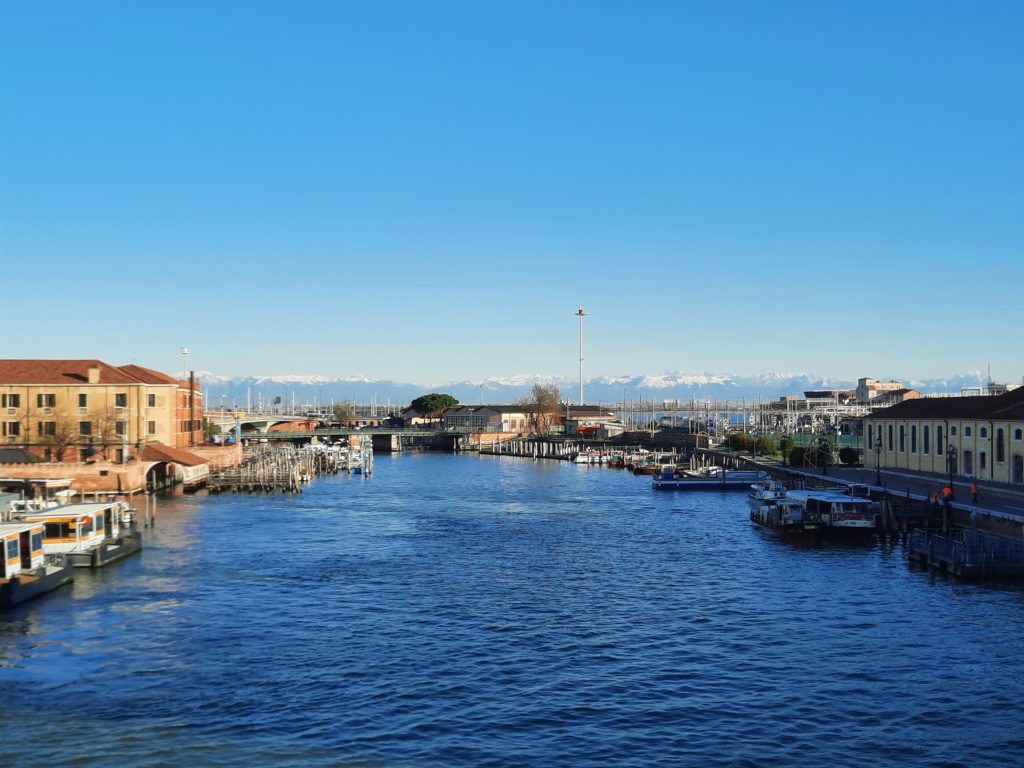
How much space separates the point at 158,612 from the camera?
39031 mm

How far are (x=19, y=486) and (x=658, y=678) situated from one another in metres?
59.9

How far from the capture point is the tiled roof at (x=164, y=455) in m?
87.8

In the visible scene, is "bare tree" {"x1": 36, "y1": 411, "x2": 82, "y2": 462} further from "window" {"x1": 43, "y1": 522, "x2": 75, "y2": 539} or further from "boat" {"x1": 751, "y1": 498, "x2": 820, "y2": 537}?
"boat" {"x1": 751, "y1": 498, "x2": 820, "y2": 537}

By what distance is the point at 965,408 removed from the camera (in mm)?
77812

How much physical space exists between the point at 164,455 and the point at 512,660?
63862 mm

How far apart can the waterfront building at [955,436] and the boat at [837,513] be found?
5983mm

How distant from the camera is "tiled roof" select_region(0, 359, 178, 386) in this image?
93812 mm

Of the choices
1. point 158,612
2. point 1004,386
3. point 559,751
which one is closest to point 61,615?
point 158,612

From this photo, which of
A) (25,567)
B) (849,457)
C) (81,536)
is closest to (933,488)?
(849,457)

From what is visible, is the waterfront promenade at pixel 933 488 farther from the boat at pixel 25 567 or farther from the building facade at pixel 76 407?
the building facade at pixel 76 407

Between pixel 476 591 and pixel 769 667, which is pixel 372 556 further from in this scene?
pixel 769 667

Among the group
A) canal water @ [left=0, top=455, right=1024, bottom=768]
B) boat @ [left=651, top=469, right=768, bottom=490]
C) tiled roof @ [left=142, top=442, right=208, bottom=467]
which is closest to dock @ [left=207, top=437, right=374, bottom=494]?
tiled roof @ [left=142, top=442, right=208, bottom=467]

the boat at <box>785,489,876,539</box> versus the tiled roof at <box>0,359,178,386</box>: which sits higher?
the tiled roof at <box>0,359,178,386</box>

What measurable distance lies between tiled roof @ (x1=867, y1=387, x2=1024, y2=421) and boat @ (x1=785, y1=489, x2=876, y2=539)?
13.9 meters
